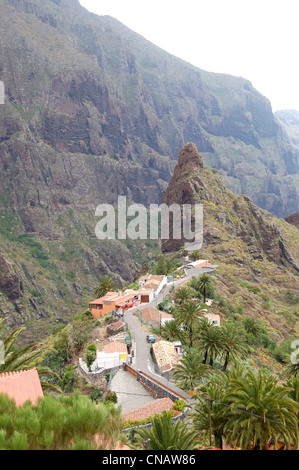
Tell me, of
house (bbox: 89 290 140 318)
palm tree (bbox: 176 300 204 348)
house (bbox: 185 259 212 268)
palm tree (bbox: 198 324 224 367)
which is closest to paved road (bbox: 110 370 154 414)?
palm tree (bbox: 198 324 224 367)

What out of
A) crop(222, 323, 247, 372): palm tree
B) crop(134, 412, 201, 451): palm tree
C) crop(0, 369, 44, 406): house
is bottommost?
crop(222, 323, 247, 372): palm tree

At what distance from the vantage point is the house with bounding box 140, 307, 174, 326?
46094 mm

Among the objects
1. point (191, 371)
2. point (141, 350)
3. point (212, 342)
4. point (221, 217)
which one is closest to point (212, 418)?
point (191, 371)

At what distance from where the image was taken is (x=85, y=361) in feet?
Result: 118

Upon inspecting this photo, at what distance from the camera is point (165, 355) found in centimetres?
3375

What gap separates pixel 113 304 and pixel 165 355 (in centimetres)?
2342

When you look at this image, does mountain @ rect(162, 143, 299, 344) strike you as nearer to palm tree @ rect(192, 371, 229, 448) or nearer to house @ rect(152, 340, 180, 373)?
house @ rect(152, 340, 180, 373)

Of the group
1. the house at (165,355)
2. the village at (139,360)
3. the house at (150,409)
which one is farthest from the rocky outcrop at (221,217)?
the house at (150,409)

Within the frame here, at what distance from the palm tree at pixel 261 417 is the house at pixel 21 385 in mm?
8830

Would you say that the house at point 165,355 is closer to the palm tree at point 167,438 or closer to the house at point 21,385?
the palm tree at point 167,438

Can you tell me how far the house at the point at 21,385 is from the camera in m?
14.6

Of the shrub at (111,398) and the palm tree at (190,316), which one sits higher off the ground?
the palm tree at (190,316)

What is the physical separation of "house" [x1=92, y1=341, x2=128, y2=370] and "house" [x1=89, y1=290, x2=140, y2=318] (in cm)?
1817
